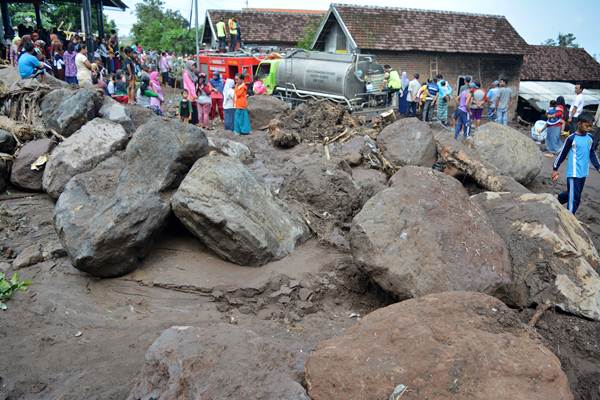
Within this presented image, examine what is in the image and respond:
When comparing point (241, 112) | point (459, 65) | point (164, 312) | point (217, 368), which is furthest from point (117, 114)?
point (459, 65)

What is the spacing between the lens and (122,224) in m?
5.61

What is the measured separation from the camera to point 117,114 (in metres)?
9.05

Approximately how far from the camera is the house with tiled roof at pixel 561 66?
2573cm

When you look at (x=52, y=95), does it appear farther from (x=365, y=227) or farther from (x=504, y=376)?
(x=504, y=376)

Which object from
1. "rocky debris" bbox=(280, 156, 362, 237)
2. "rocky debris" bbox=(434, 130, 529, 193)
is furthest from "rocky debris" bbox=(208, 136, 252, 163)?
"rocky debris" bbox=(434, 130, 529, 193)

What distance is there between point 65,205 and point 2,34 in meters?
14.5

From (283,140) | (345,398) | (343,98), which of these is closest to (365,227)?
(345,398)

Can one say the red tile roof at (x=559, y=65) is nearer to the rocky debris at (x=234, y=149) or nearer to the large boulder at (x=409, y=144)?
the large boulder at (x=409, y=144)

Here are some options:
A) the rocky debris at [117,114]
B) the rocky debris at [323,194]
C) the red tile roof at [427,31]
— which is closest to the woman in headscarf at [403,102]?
the red tile roof at [427,31]

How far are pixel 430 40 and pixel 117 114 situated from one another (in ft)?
50.9

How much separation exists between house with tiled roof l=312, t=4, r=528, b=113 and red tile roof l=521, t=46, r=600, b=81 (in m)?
3.92

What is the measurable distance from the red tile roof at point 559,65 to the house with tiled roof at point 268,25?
11.4m

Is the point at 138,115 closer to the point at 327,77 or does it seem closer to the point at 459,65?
the point at 327,77

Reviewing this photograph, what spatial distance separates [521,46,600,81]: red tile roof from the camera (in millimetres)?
25719
